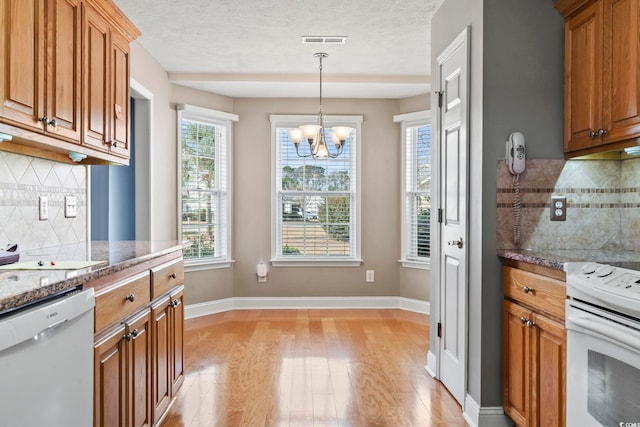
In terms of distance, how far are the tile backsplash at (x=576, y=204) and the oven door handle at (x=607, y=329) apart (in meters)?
0.75

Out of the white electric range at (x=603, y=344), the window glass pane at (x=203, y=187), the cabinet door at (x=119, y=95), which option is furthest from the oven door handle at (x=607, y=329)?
the window glass pane at (x=203, y=187)

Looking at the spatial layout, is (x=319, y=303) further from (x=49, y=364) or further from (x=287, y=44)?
(x=49, y=364)

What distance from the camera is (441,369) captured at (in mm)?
3123

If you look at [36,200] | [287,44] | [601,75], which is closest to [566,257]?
[601,75]

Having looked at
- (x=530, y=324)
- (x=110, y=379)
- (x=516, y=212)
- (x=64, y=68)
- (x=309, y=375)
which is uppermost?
(x=64, y=68)

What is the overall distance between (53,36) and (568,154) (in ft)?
8.49

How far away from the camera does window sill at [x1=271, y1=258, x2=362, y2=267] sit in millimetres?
5445

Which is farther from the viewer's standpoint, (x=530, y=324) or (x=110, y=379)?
(x=530, y=324)

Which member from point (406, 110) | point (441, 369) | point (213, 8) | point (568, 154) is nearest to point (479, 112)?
point (568, 154)

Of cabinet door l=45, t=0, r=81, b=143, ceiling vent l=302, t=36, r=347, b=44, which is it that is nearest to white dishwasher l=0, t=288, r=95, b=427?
cabinet door l=45, t=0, r=81, b=143

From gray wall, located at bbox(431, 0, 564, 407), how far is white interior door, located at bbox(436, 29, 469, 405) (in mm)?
163

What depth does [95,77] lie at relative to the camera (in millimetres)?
2439

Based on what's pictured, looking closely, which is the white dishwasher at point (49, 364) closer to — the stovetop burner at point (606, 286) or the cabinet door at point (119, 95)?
the cabinet door at point (119, 95)

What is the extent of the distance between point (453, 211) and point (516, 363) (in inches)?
38.8
